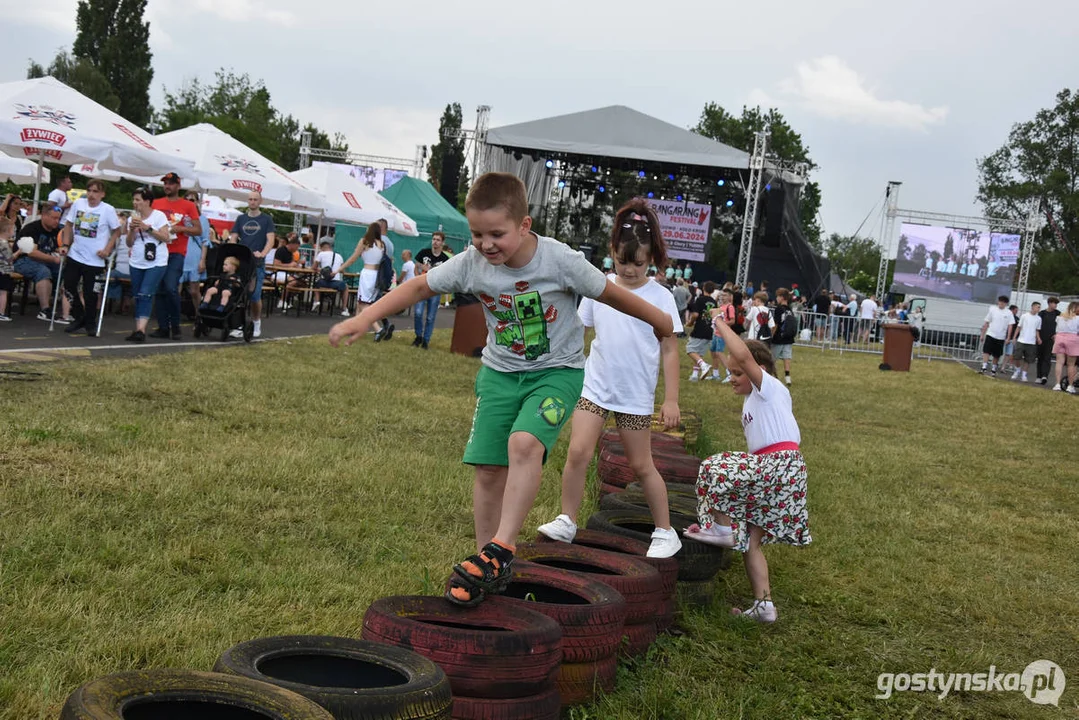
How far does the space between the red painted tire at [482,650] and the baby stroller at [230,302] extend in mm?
11929

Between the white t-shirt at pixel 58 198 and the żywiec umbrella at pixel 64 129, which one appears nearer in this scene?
the żywiec umbrella at pixel 64 129

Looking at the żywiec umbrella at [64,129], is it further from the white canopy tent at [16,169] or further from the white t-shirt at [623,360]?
the white t-shirt at [623,360]

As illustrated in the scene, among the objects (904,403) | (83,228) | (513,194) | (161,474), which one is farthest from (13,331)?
(904,403)

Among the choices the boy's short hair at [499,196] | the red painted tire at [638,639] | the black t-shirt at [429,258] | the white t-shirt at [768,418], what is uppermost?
the boy's short hair at [499,196]

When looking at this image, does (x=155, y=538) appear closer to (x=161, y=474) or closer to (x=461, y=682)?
(x=161, y=474)

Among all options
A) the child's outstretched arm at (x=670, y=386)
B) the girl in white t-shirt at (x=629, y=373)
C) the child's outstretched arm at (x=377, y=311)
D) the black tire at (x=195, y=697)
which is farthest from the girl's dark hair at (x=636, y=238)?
the black tire at (x=195, y=697)

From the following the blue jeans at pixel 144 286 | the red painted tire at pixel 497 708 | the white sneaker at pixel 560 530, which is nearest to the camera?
the red painted tire at pixel 497 708

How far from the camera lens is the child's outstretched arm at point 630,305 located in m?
4.11

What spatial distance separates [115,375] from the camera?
9352 mm

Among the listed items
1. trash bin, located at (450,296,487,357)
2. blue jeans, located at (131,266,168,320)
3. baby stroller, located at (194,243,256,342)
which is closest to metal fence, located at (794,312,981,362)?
trash bin, located at (450,296,487,357)

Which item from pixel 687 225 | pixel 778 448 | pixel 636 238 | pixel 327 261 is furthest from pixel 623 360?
pixel 687 225

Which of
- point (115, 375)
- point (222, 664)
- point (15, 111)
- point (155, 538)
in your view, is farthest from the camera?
point (15, 111)

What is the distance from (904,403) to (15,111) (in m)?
14.9

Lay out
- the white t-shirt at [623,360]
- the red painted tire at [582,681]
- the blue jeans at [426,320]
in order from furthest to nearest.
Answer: the blue jeans at [426,320] < the white t-shirt at [623,360] < the red painted tire at [582,681]
